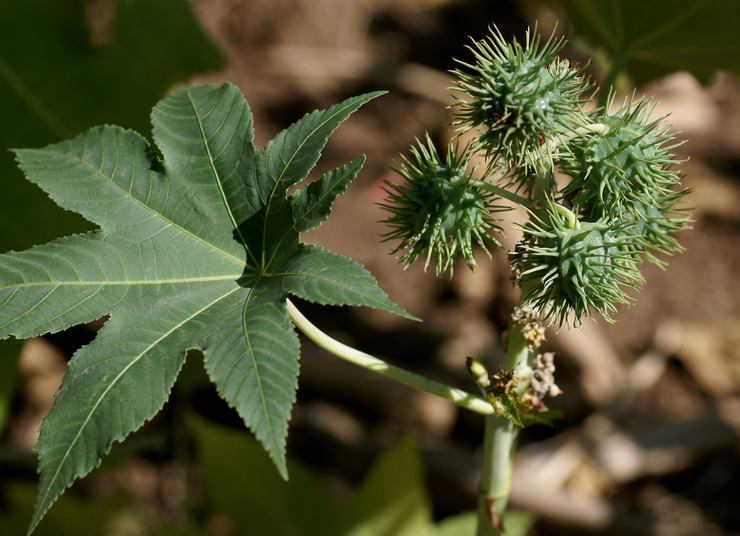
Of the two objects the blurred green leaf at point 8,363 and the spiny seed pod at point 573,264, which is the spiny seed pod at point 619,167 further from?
the blurred green leaf at point 8,363

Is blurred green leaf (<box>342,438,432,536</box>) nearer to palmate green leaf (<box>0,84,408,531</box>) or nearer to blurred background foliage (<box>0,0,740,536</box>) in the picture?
blurred background foliage (<box>0,0,740,536</box>)

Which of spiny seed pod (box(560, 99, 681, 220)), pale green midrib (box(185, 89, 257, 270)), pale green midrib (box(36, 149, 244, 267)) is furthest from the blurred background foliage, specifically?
pale green midrib (box(185, 89, 257, 270))

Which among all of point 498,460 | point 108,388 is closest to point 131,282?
point 108,388

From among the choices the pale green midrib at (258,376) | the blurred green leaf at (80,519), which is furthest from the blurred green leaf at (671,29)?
the blurred green leaf at (80,519)

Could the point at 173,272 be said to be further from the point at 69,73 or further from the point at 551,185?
the point at 69,73

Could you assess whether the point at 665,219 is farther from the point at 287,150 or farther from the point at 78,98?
the point at 78,98

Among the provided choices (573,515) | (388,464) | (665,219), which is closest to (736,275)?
(573,515)
